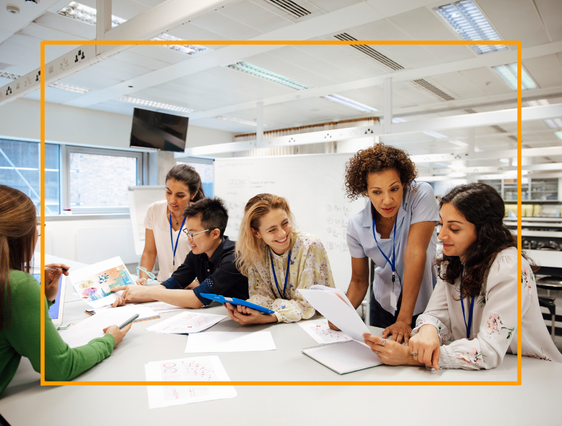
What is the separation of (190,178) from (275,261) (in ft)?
2.33

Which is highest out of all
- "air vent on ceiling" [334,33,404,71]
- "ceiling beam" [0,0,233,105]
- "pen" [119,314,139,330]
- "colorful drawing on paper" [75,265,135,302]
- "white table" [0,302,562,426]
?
"air vent on ceiling" [334,33,404,71]

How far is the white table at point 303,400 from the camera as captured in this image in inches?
32.4

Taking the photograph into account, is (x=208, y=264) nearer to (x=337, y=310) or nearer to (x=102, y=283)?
(x=102, y=283)

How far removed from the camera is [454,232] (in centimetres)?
104

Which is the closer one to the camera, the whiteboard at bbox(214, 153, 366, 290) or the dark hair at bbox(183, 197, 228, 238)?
the dark hair at bbox(183, 197, 228, 238)

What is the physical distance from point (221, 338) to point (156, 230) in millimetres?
923

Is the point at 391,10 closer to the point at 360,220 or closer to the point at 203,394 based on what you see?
the point at 360,220

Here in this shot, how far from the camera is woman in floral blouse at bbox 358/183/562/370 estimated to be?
3.25 ft

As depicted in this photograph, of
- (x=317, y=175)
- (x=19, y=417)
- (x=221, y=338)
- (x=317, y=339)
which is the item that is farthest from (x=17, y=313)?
(x=317, y=175)

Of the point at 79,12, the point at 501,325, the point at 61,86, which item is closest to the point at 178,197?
the point at 501,325

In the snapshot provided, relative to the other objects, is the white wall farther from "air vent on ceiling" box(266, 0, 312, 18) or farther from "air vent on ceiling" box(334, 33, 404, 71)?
"air vent on ceiling" box(334, 33, 404, 71)

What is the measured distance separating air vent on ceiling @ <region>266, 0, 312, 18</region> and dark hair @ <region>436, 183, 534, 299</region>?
2.41 meters

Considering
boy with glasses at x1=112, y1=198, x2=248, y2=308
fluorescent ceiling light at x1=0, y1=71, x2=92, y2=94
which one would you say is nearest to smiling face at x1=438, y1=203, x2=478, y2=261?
boy with glasses at x1=112, y1=198, x2=248, y2=308

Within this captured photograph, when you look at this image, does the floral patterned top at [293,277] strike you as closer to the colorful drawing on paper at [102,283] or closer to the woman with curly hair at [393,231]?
the woman with curly hair at [393,231]
